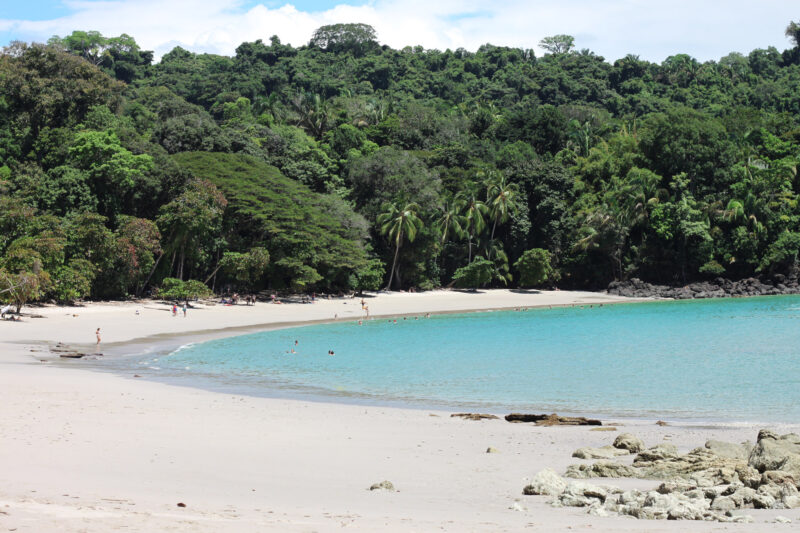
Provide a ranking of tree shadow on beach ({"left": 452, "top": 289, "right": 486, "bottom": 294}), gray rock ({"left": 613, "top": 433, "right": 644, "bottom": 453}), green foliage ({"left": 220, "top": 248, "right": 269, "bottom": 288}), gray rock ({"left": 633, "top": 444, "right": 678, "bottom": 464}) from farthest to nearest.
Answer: tree shadow on beach ({"left": 452, "top": 289, "right": 486, "bottom": 294}) < green foliage ({"left": 220, "top": 248, "right": 269, "bottom": 288}) < gray rock ({"left": 613, "top": 433, "right": 644, "bottom": 453}) < gray rock ({"left": 633, "top": 444, "right": 678, "bottom": 464})

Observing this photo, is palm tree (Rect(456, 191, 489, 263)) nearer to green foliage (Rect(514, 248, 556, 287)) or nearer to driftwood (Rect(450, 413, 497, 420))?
green foliage (Rect(514, 248, 556, 287))

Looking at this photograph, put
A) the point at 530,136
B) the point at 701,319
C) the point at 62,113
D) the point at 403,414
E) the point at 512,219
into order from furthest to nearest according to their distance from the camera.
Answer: the point at 530,136
the point at 512,219
the point at 62,113
the point at 701,319
the point at 403,414

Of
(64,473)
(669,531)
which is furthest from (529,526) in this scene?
(64,473)

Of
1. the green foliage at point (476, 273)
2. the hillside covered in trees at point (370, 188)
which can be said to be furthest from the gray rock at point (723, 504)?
the green foliage at point (476, 273)

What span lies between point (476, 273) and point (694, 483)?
52564 mm

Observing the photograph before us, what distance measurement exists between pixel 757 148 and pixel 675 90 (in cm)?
3332

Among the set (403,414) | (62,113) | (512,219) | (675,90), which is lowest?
(403,414)

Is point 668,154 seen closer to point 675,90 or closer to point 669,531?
point 675,90

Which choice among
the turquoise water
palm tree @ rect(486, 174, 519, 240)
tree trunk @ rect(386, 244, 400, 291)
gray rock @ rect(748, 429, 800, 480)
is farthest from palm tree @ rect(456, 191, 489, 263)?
gray rock @ rect(748, 429, 800, 480)

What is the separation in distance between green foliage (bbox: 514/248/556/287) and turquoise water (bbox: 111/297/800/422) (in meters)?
19.1

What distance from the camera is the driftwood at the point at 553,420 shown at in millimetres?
15344

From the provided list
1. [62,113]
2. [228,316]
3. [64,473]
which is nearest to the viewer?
[64,473]

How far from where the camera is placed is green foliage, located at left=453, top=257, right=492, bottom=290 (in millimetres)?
61688

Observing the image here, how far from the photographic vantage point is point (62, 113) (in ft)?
177
